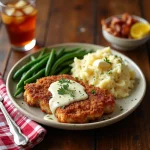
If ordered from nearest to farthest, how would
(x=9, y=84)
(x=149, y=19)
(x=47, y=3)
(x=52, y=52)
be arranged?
(x=9, y=84) → (x=52, y=52) → (x=149, y=19) → (x=47, y=3)

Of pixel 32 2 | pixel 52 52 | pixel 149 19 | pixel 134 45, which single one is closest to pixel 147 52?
pixel 134 45

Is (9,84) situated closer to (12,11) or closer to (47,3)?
(12,11)

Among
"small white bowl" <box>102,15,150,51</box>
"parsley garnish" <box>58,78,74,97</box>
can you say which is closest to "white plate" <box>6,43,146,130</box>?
"parsley garnish" <box>58,78,74,97</box>

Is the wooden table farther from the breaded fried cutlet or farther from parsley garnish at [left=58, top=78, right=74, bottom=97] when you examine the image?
parsley garnish at [left=58, top=78, right=74, bottom=97]

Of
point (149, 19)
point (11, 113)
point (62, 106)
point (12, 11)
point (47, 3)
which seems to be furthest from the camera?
point (47, 3)

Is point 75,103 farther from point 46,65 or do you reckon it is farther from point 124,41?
point 124,41

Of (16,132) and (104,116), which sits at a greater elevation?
(16,132)

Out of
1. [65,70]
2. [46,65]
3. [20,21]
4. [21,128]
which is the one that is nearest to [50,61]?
[46,65]
